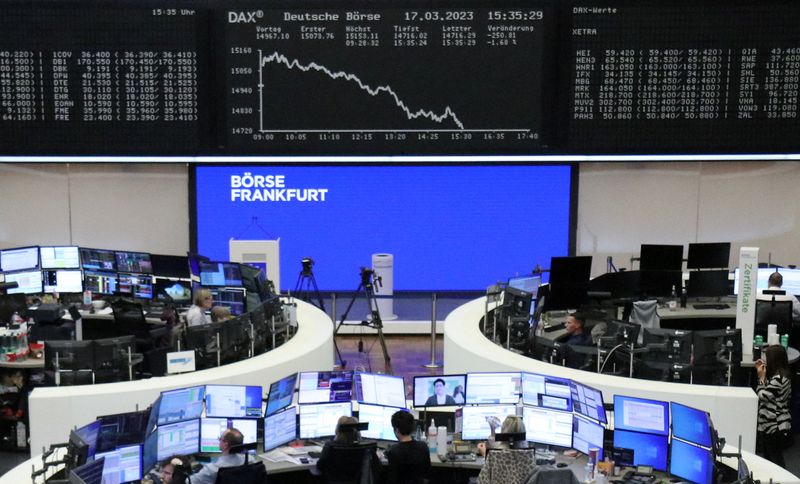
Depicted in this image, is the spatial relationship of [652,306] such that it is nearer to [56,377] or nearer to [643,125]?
[643,125]

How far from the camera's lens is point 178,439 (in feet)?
24.8

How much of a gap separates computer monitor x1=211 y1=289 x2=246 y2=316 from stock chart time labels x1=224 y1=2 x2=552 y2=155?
2007 millimetres

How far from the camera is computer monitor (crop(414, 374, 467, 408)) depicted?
805 centimetres

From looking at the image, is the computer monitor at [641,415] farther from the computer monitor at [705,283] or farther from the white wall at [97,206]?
the white wall at [97,206]

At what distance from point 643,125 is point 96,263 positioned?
6.81m

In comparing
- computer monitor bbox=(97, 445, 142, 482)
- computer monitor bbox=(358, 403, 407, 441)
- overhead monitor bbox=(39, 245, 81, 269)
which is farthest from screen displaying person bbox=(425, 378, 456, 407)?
overhead monitor bbox=(39, 245, 81, 269)

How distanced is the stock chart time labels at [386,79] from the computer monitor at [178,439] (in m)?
5.83

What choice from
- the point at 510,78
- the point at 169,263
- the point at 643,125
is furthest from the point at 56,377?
the point at 643,125

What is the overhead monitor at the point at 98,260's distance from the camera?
41.0 feet

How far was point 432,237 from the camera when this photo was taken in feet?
45.8

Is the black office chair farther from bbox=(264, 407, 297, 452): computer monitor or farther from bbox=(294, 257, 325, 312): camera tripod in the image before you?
bbox=(294, 257, 325, 312): camera tripod

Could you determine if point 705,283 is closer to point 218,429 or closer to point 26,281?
point 218,429

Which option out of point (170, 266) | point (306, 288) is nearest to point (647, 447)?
point (170, 266)

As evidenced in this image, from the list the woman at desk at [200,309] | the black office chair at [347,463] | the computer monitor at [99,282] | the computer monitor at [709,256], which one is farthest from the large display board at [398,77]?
the black office chair at [347,463]
